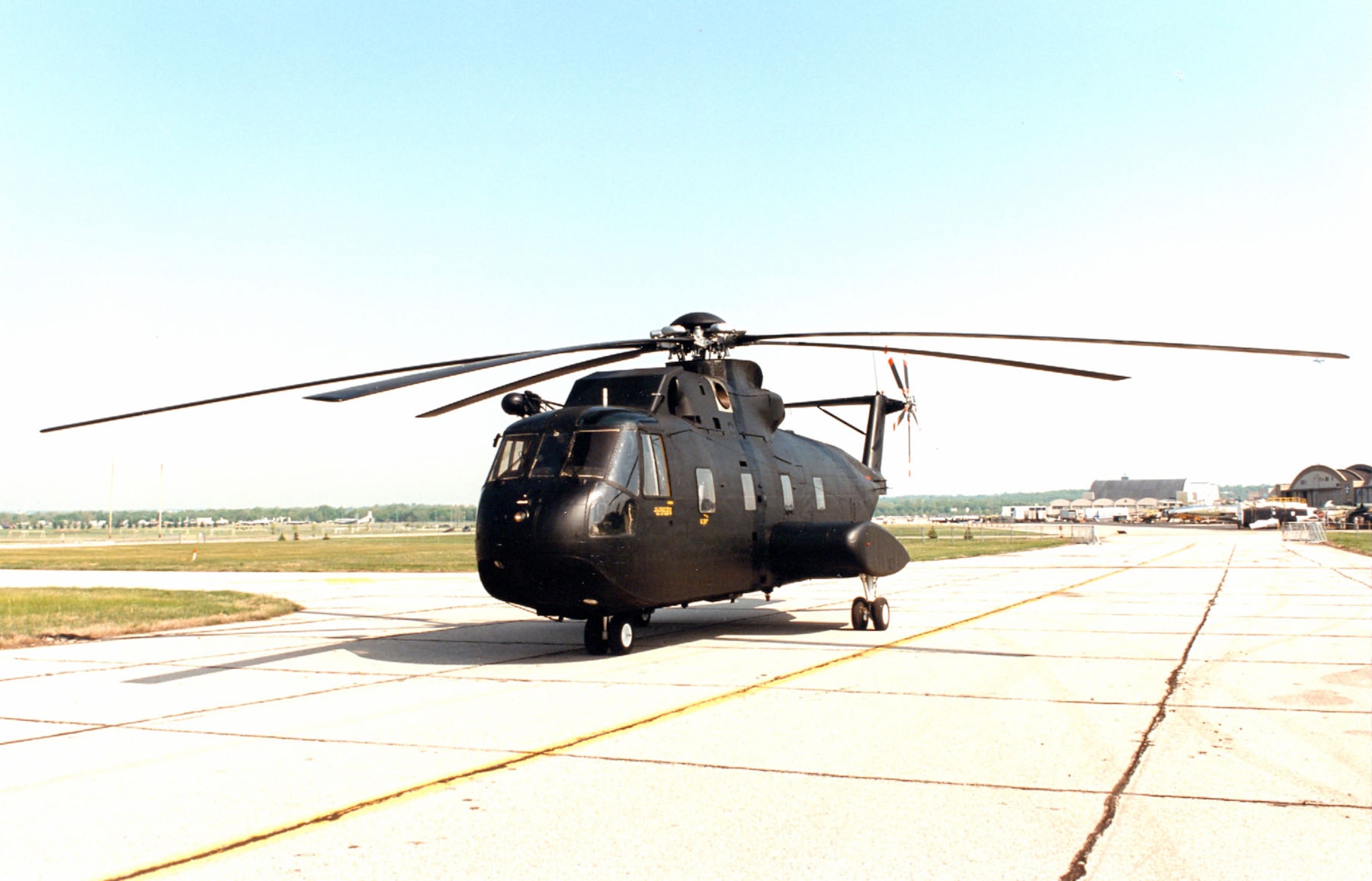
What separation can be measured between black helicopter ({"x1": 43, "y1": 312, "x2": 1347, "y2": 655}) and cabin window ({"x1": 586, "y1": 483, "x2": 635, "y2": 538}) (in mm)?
18

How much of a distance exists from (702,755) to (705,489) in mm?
6825

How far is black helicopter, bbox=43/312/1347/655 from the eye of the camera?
12.4 metres

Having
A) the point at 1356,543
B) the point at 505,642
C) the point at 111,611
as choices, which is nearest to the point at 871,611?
the point at 505,642

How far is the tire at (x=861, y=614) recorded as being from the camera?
Answer: 1678cm

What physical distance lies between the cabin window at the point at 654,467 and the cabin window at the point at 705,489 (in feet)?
2.48

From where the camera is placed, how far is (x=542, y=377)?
15.1m

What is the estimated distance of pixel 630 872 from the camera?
524 centimetres

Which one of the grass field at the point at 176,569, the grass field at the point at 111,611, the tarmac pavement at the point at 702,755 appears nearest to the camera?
the tarmac pavement at the point at 702,755

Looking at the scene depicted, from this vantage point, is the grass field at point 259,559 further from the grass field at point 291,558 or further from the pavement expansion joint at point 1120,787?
the pavement expansion joint at point 1120,787

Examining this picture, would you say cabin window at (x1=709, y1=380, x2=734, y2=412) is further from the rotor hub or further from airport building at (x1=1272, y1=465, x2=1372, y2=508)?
airport building at (x1=1272, y1=465, x2=1372, y2=508)

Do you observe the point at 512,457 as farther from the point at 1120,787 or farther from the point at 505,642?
the point at 1120,787

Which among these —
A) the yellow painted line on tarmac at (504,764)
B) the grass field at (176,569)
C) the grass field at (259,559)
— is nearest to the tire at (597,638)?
the yellow painted line on tarmac at (504,764)

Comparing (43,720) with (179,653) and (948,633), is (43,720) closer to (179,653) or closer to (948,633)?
(179,653)

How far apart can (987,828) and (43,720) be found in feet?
29.3
